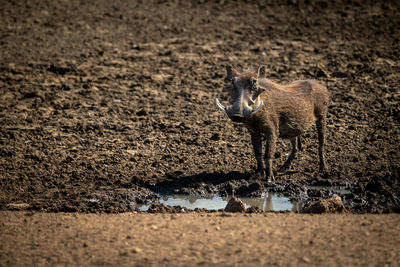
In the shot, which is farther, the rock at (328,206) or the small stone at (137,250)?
the rock at (328,206)

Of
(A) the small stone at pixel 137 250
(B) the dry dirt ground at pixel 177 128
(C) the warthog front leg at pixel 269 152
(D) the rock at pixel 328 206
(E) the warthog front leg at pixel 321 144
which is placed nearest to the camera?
(A) the small stone at pixel 137 250

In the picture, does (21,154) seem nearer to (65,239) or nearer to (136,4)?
(65,239)

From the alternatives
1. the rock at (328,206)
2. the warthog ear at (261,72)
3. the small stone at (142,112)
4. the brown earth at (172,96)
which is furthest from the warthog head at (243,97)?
the small stone at (142,112)

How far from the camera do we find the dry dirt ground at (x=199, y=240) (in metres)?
5.33

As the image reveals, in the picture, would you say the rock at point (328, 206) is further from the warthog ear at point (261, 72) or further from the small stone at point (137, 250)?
the small stone at point (137, 250)

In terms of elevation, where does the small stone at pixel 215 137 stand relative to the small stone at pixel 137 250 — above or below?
below

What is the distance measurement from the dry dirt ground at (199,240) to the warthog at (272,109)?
1.38 m

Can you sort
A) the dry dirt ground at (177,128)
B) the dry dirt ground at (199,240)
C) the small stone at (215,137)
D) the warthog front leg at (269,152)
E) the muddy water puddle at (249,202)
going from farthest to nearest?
the small stone at (215,137) → the warthog front leg at (269,152) → the muddy water puddle at (249,202) → the dry dirt ground at (177,128) → the dry dirt ground at (199,240)

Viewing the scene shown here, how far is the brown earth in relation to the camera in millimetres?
7887

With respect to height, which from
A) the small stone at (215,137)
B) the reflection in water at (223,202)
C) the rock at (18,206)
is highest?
the small stone at (215,137)

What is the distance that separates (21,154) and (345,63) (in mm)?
6572

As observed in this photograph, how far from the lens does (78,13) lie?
49.2 ft

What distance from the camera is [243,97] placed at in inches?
286

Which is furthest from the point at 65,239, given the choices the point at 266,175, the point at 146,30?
Result: the point at 146,30
